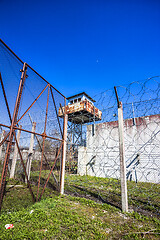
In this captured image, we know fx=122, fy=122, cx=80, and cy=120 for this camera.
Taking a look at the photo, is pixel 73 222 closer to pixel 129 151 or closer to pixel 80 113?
pixel 129 151

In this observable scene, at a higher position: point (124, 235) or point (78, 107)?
point (78, 107)

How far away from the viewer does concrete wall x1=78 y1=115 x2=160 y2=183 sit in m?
5.83

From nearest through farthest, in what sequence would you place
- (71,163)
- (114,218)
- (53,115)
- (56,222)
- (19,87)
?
(56,222) → (114,218) → (19,87) → (53,115) → (71,163)

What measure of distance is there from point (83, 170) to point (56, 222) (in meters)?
5.53

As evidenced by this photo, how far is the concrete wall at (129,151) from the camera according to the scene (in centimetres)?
583

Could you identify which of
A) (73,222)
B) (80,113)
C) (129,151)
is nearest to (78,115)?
(80,113)

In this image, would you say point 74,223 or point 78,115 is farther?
point 78,115

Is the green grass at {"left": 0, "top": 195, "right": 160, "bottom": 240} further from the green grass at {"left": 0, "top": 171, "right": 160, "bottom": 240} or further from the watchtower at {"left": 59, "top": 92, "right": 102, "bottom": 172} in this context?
the watchtower at {"left": 59, "top": 92, "right": 102, "bottom": 172}

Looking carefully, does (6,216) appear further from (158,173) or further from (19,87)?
(158,173)

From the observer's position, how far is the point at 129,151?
6.42 metres

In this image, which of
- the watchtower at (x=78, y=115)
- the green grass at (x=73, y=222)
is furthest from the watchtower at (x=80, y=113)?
the green grass at (x=73, y=222)

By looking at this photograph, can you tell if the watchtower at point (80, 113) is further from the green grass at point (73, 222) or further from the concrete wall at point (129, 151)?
the green grass at point (73, 222)

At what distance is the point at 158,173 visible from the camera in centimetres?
555

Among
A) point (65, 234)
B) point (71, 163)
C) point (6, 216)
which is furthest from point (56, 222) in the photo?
point (71, 163)
